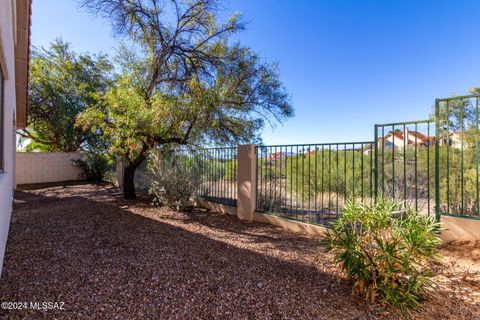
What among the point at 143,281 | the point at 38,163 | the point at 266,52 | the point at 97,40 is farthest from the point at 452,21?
the point at 38,163

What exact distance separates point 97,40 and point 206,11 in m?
4.10

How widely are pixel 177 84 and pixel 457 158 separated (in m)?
7.07

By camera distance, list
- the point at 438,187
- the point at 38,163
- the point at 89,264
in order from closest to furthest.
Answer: the point at 89,264
the point at 438,187
the point at 38,163

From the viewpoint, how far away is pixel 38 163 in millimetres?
12609

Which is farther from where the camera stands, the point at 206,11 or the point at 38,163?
the point at 38,163

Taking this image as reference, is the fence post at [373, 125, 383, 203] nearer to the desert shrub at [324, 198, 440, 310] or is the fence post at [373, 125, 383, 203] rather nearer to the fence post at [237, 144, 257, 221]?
the desert shrub at [324, 198, 440, 310]

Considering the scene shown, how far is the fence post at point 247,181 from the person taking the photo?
5.88 metres

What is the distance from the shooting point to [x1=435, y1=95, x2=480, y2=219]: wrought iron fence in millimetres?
3728

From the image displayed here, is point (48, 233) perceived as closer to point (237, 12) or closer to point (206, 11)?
point (206, 11)

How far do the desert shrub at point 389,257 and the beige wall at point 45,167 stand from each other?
15.7 metres

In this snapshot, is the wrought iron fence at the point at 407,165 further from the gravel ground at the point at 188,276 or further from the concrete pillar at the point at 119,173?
the concrete pillar at the point at 119,173

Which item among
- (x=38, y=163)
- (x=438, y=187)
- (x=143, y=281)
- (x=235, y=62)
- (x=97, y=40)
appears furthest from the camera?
(x=38, y=163)

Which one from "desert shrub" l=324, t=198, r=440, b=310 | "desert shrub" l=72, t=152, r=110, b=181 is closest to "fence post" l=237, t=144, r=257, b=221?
"desert shrub" l=324, t=198, r=440, b=310

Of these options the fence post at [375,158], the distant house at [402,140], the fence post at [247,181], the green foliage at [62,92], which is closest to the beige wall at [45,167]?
the green foliage at [62,92]
